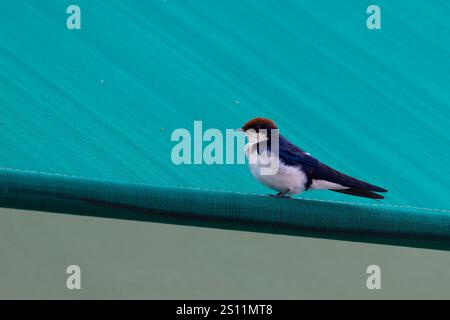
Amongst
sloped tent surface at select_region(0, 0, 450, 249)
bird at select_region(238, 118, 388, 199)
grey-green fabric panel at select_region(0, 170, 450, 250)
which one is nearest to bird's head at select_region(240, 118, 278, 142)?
bird at select_region(238, 118, 388, 199)

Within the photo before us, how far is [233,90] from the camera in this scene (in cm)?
400

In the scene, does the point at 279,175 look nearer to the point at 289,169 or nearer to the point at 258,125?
the point at 289,169

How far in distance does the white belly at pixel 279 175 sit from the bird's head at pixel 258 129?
63mm

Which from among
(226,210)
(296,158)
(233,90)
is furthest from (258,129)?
(226,210)

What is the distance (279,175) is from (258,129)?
0.18 m

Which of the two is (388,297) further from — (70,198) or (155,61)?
(70,198)

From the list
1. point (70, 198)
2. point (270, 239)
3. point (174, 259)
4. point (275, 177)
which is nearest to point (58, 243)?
point (174, 259)

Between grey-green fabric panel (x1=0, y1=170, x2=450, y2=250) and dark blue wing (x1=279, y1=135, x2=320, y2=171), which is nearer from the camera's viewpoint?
grey-green fabric panel (x1=0, y1=170, x2=450, y2=250)

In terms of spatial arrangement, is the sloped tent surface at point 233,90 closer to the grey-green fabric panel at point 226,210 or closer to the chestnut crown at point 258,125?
the grey-green fabric panel at point 226,210

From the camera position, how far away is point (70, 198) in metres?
2.67

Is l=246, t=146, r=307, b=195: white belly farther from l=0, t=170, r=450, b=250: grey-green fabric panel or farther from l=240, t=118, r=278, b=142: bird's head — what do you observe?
l=0, t=170, r=450, b=250: grey-green fabric panel

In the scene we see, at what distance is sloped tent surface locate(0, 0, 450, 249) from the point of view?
11.4 feet

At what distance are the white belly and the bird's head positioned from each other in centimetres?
6

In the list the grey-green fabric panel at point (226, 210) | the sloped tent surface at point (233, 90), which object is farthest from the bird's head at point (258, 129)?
the grey-green fabric panel at point (226, 210)
